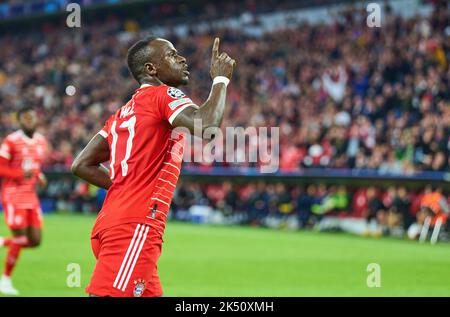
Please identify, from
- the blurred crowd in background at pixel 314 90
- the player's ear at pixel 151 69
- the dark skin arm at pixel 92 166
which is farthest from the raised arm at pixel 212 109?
the blurred crowd in background at pixel 314 90

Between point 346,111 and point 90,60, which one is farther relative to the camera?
point 90,60

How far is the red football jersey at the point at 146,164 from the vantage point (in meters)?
5.17

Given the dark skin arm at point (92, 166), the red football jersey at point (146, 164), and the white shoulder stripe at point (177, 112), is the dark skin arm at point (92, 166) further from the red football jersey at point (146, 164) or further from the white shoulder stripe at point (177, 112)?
the white shoulder stripe at point (177, 112)

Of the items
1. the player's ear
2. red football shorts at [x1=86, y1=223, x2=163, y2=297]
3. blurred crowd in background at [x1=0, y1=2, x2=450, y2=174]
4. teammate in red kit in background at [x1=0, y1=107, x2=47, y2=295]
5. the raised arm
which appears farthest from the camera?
blurred crowd in background at [x1=0, y1=2, x2=450, y2=174]

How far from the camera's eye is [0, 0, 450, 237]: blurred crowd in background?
75.7ft

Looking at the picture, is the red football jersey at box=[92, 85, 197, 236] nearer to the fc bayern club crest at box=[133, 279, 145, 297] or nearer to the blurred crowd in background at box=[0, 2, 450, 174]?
the fc bayern club crest at box=[133, 279, 145, 297]

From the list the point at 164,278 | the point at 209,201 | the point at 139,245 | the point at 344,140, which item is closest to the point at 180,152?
the point at 139,245

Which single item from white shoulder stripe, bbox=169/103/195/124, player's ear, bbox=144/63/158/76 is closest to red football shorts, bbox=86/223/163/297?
white shoulder stripe, bbox=169/103/195/124

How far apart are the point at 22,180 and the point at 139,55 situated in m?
7.36

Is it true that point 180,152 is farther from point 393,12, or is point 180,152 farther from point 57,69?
point 57,69

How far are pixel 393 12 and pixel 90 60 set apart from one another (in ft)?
55.0

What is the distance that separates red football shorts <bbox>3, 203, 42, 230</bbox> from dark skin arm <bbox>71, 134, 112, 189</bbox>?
6.46m

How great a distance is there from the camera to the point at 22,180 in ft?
40.3

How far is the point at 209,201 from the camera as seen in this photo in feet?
92.6
